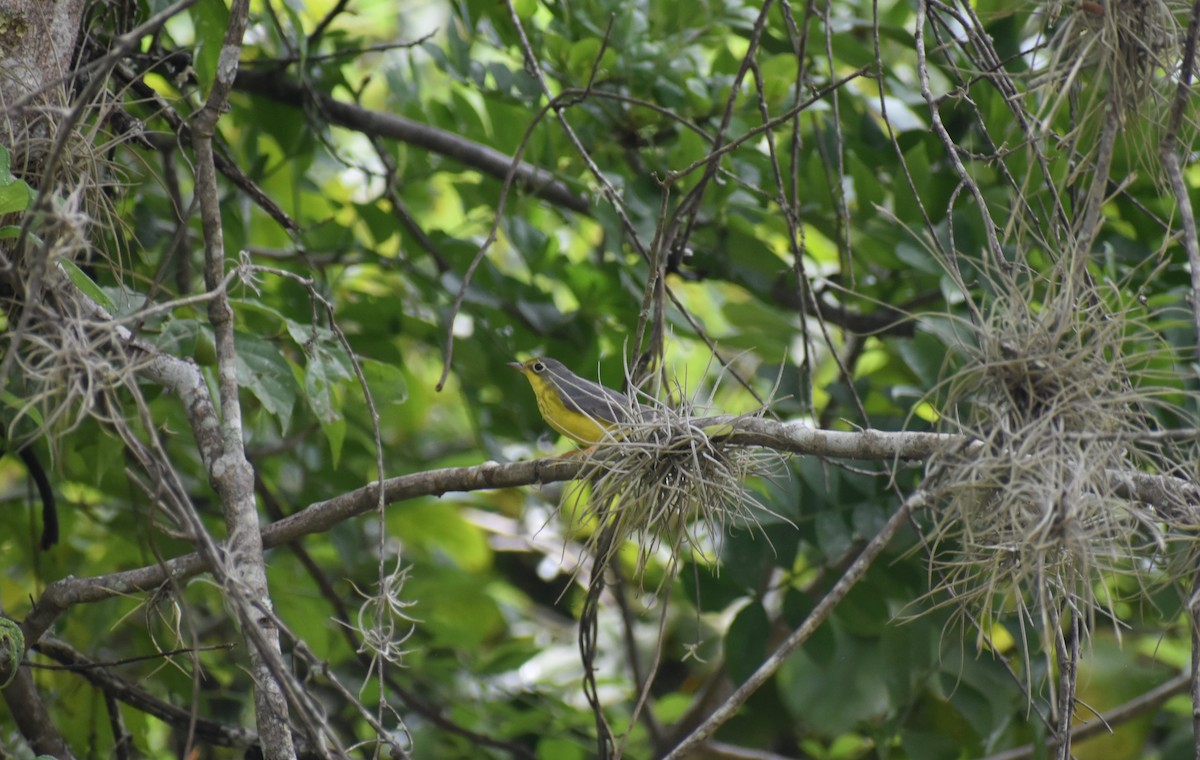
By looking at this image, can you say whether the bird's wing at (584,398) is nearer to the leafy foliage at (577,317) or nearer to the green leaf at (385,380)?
the leafy foliage at (577,317)

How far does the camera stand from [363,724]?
550cm

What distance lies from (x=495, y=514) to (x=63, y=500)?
3.20 m

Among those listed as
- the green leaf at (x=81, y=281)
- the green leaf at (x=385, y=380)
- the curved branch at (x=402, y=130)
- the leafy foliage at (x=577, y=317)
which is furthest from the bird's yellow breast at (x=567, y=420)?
the green leaf at (x=81, y=281)

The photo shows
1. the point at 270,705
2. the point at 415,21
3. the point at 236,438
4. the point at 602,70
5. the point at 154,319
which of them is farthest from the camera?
the point at 415,21

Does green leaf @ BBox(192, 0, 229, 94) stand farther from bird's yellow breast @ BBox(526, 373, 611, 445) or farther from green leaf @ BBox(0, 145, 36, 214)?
bird's yellow breast @ BBox(526, 373, 611, 445)

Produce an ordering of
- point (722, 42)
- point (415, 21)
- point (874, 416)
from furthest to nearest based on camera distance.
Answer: point (415, 21)
point (722, 42)
point (874, 416)

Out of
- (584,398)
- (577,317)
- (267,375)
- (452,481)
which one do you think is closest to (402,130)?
(577,317)

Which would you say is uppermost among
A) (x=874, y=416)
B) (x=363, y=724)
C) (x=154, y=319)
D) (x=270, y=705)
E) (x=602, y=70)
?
(x=602, y=70)

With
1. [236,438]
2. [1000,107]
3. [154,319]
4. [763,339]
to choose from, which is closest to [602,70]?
[763,339]

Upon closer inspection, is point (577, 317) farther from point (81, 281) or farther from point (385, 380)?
point (81, 281)

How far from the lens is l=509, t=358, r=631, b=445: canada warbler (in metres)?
3.60

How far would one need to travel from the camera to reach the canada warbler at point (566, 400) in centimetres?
360

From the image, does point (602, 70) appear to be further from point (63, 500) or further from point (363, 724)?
point (363, 724)

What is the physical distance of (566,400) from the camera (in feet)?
13.1
